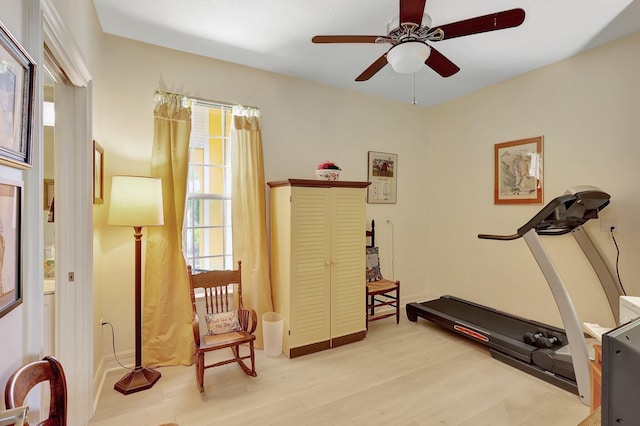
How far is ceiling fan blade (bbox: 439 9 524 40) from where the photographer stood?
1.58 m

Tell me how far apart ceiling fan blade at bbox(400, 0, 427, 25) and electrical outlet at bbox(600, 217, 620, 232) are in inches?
100

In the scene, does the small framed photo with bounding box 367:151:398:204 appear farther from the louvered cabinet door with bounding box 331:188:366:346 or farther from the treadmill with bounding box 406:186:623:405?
the treadmill with bounding box 406:186:623:405

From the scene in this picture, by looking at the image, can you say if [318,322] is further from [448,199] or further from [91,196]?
[448,199]

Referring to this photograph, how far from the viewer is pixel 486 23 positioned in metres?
1.67

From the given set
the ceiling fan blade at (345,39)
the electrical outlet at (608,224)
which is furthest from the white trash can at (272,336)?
the electrical outlet at (608,224)

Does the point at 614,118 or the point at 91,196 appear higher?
the point at 614,118

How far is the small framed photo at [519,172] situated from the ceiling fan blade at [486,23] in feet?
6.79

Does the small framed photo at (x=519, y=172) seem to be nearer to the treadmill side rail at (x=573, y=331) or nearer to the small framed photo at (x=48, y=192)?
the treadmill side rail at (x=573, y=331)

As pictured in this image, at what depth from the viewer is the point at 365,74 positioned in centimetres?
236

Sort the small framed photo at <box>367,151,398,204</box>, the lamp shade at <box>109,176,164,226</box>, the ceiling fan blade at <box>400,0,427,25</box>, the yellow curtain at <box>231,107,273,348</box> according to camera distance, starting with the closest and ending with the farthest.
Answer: the ceiling fan blade at <box>400,0,427,25</box>
the lamp shade at <box>109,176,164,226</box>
the yellow curtain at <box>231,107,273,348</box>
the small framed photo at <box>367,151,398,204</box>

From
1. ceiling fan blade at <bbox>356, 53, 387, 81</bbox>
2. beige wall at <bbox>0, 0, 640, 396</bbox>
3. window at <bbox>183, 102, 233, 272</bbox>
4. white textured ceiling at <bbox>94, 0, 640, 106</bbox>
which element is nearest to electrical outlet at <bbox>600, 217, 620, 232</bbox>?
beige wall at <bbox>0, 0, 640, 396</bbox>

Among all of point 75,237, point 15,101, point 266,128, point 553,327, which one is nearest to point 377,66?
point 266,128

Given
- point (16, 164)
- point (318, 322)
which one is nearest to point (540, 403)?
point (318, 322)

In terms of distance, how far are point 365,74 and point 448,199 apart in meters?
2.53
